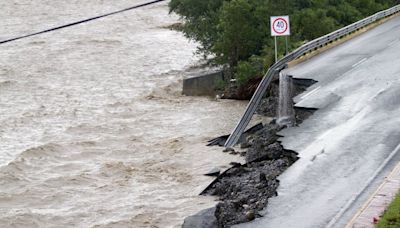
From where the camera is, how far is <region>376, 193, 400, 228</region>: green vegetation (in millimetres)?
12023

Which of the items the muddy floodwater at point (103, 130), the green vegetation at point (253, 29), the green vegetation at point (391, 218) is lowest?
the muddy floodwater at point (103, 130)

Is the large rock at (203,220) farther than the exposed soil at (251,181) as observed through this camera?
No

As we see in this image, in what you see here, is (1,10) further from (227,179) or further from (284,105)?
(227,179)

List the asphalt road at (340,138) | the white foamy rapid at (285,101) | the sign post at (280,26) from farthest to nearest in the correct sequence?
the sign post at (280,26)
the white foamy rapid at (285,101)
the asphalt road at (340,138)

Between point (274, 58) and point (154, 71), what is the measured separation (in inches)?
462

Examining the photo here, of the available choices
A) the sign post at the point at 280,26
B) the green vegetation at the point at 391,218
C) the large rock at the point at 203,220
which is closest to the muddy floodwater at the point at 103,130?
the large rock at the point at 203,220

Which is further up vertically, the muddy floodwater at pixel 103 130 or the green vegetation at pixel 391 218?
the green vegetation at pixel 391 218

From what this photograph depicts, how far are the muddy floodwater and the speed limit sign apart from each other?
12.8 ft

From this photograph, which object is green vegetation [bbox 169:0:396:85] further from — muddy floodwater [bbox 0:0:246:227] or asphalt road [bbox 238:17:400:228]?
asphalt road [bbox 238:17:400:228]

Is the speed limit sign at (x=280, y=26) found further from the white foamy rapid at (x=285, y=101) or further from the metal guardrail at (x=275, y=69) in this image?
the white foamy rapid at (x=285, y=101)

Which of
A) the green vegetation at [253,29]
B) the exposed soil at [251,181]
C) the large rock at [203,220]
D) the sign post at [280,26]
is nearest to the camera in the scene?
the large rock at [203,220]

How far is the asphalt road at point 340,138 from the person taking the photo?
15.1 metres

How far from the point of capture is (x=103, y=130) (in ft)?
91.0

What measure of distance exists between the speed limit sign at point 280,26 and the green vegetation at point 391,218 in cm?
1455
